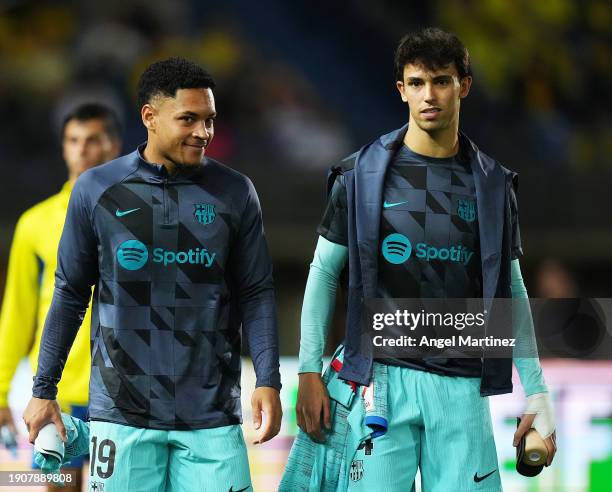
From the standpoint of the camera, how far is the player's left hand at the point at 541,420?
3.83 metres

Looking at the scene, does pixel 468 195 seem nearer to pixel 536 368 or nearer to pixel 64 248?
pixel 536 368

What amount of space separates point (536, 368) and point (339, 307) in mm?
5251

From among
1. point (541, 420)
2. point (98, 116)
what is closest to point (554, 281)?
point (98, 116)

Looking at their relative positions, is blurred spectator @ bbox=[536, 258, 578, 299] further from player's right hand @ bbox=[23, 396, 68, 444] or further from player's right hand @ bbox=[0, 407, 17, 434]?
player's right hand @ bbox=[23, 396, 68, 444]

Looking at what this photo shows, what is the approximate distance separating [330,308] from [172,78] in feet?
2.87

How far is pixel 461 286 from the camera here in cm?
378

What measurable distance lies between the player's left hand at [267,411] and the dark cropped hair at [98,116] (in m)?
1.83

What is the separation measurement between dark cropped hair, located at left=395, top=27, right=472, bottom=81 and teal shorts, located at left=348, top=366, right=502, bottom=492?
947 mm

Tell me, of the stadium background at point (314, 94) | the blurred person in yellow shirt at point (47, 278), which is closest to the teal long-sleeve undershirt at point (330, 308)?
the blurred person in yellow shirt at point (47, 278)

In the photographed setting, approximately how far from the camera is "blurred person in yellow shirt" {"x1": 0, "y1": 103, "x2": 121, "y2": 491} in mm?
4965

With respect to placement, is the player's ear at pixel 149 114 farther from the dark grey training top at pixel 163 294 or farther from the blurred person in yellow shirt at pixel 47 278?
the blurred person in yellow shirt at pixel 47 278

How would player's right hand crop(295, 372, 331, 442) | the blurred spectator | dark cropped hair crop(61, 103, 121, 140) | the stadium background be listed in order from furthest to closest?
the stadium background → the blurred spectator → dark cropped hair crop(61, 103, 121, 140) → player's right hand crop(295, 372, 331, 442)

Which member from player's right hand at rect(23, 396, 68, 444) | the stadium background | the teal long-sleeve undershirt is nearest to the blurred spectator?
the stadium background

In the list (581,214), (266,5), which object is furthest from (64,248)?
(266,5)
